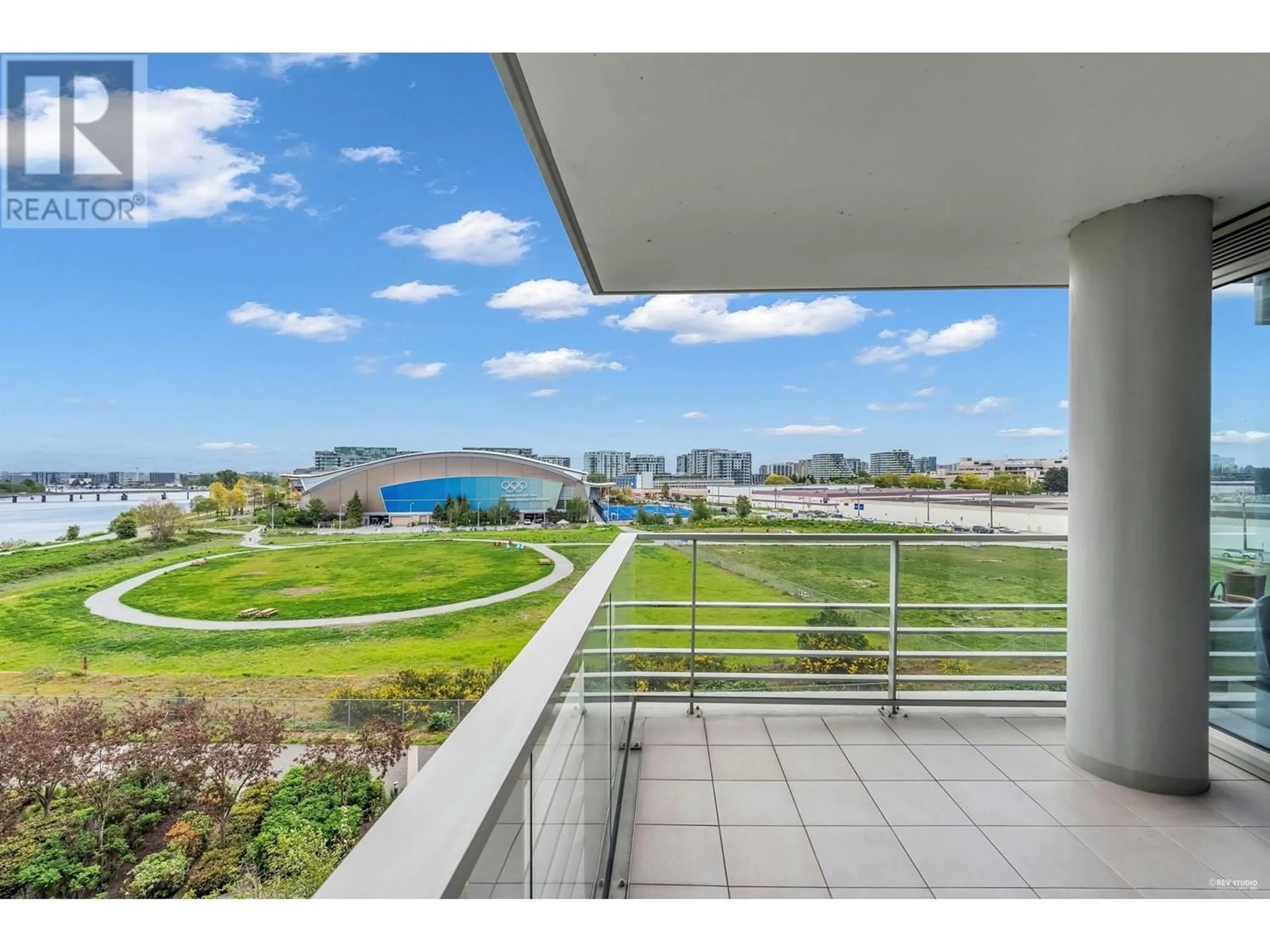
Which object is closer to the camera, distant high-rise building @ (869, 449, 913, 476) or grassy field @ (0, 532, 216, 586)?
distant high-rise building @ (869, 449, 913, 476)

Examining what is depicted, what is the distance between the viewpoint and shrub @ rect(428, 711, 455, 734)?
10859 millimetres

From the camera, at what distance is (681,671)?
2.76m

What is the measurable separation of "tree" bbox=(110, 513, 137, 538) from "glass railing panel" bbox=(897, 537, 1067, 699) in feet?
48.8

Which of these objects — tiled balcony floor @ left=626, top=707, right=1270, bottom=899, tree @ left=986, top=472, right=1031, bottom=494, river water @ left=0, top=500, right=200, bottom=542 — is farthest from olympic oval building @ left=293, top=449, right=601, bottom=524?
tiled balcony floor @ left=626, top=707, right=1270, bottom=899

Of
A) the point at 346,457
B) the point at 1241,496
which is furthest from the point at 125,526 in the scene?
the point at 1241,496

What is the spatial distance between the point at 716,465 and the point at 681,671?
15.8 feet

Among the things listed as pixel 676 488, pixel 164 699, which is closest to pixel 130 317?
pixel 164 699

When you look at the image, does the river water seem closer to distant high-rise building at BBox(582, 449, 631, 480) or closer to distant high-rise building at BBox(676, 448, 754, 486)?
distant high-rise building at BBox(582, 449, 631, 480)

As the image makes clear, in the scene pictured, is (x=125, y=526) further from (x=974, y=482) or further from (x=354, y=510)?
(x=974, y=482)

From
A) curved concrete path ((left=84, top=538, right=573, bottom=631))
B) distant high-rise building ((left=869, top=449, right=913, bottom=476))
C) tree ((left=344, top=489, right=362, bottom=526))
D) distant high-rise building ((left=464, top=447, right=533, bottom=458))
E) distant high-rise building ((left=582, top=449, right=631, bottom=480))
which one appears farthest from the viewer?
distant high-rise building ((left=464, top=447, right=533, bottom=458))

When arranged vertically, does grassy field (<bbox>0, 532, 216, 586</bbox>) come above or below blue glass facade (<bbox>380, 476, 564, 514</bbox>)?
below

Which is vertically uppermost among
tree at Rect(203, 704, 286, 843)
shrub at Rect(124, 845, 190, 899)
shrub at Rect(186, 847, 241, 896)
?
tree at Rect(203, 704, 286, 843)

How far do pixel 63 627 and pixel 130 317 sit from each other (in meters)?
12.5

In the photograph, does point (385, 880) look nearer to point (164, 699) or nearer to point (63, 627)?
point (164, 699)
